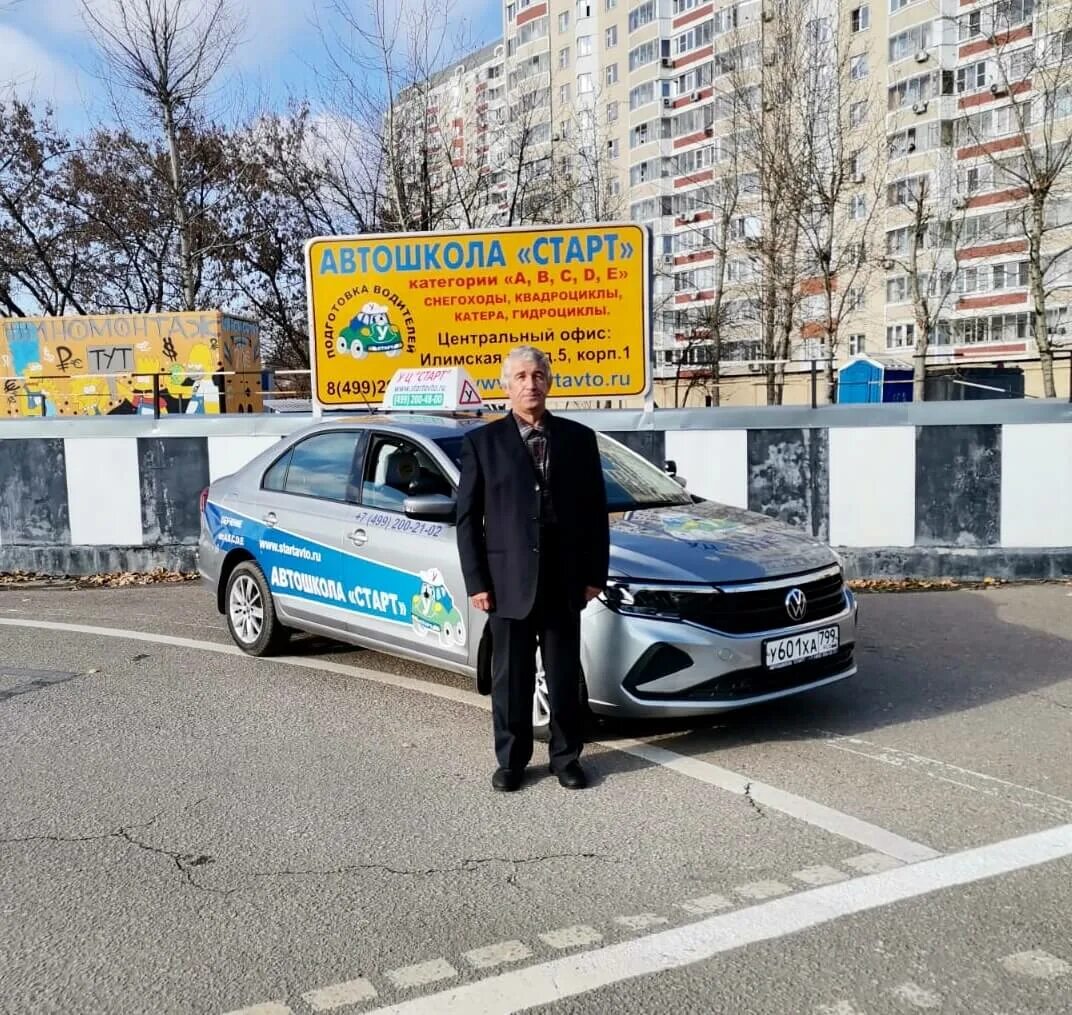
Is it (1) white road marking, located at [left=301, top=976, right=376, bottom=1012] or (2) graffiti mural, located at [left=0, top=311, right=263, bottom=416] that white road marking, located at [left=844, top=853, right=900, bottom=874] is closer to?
(1) white road marking, located at [left=301, top=976, right=376, bottom=1012]

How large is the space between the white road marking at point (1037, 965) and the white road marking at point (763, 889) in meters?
0.73

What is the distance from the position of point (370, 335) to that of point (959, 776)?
7.73m

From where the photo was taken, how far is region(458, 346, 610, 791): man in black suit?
456cm

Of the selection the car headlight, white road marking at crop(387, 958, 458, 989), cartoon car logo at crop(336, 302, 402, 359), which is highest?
cartoon car logo at crop(336, 302, 402, 359)

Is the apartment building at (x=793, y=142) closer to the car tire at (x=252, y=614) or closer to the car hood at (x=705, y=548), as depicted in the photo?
the car hood at (x=705, y=548)

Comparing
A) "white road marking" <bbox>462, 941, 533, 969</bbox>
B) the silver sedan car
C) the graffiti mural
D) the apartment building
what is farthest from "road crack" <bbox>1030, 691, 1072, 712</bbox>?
the graffiti mural

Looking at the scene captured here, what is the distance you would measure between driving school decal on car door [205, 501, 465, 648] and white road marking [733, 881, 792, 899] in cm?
230

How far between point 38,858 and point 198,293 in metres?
32.3

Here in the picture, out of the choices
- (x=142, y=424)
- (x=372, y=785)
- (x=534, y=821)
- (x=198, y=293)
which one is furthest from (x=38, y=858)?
(x=198, y=293)

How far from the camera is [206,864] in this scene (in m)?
3.92

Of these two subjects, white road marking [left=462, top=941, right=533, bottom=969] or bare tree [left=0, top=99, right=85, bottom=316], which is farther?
bare tree [left=0, top=99, right=85, bottom=316]

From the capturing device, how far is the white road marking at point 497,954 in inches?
125

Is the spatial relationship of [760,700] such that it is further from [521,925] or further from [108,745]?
[108,745]

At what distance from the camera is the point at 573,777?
4.69 meters
